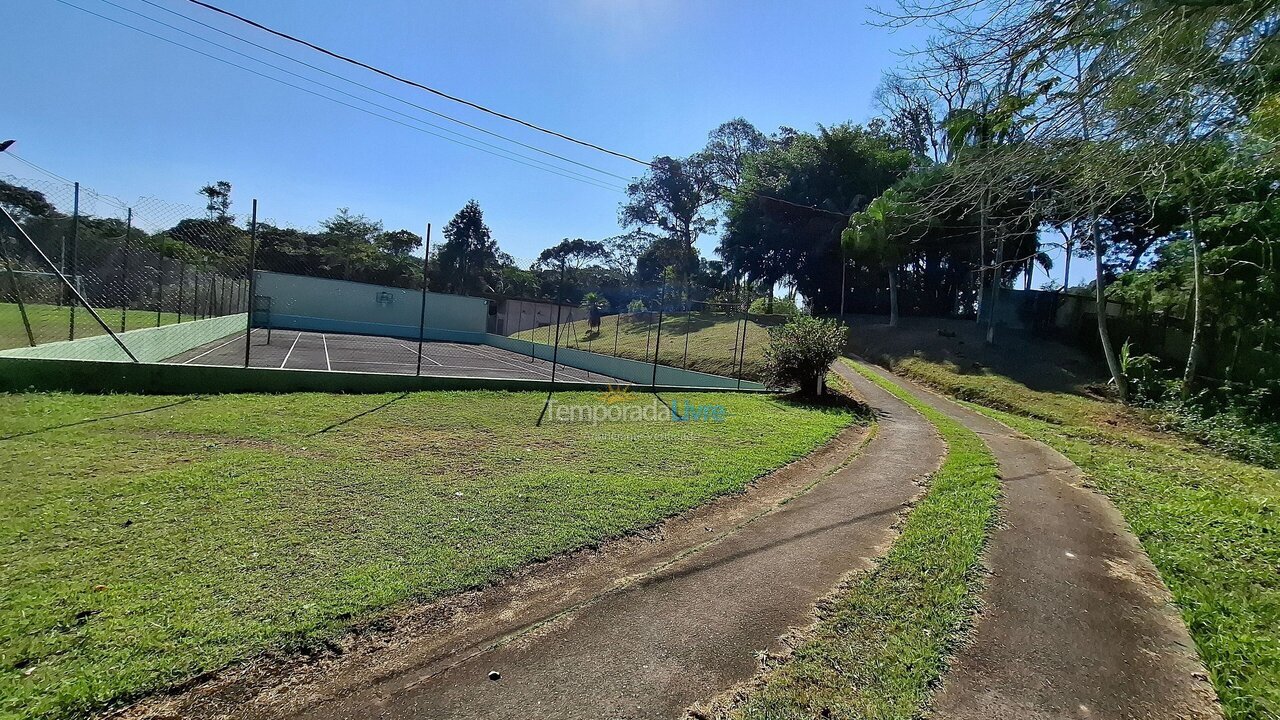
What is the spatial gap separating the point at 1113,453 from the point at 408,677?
10346mm

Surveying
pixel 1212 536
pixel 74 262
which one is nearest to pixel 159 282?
pixel 74 262

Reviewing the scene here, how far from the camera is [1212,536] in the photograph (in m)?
4.11

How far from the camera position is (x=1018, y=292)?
2173 centimetres

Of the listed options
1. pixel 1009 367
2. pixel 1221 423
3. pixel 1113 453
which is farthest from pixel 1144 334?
pixel 1113 453

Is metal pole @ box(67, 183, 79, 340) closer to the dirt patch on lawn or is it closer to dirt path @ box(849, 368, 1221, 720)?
the dirt patch on lawn

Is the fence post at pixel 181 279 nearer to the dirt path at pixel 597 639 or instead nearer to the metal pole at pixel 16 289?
the metal pole at pixel 16 289

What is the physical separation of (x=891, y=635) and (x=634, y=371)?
14.9m

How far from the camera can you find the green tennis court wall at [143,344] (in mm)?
6936

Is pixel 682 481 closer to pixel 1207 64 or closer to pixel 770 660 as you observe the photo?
pixel 770 660

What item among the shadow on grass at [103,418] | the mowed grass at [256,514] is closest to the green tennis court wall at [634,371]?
the mowed grass at [256,514]

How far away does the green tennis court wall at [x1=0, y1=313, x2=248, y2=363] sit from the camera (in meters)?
6.94

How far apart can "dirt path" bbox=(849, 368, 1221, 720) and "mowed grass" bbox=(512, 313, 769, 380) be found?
34.9 feet

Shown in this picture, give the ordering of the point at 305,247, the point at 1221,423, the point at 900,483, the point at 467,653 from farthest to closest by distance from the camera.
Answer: the point at 305,247 → the point at 1221,423 → the point at 900,483 → the point at 467,653

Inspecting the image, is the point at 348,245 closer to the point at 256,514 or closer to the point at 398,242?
the point at 398,242
